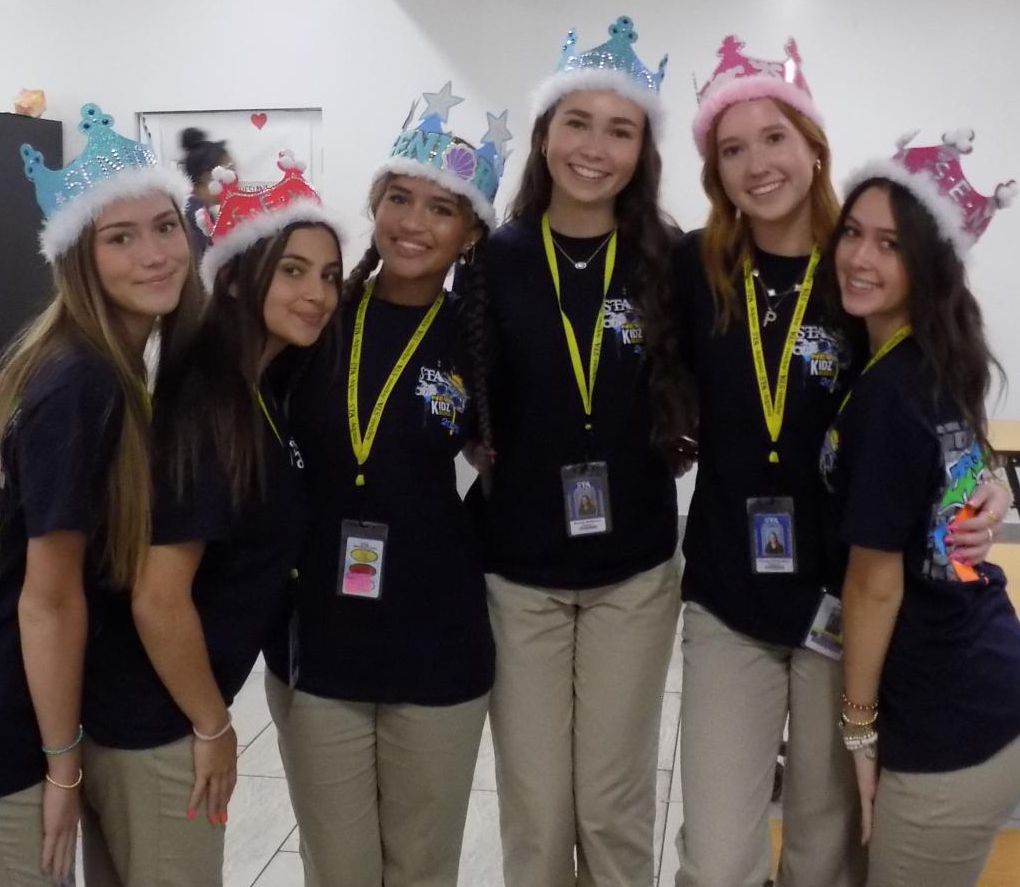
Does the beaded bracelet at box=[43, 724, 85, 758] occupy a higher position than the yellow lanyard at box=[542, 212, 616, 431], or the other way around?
the yellow lanyard at box=[542, 212, 616, 431]

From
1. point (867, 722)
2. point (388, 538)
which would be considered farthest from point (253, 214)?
point (867, 722)

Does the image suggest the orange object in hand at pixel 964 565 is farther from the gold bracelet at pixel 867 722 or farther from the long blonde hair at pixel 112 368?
the long blonde hair at pixel 112 368

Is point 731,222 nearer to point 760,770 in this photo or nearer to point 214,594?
point 760,770

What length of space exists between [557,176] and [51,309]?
103 centimetres

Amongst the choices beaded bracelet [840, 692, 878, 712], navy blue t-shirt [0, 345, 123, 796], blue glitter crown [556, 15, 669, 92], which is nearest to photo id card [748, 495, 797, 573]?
beaded bracelet [840, 692, 878, 712]

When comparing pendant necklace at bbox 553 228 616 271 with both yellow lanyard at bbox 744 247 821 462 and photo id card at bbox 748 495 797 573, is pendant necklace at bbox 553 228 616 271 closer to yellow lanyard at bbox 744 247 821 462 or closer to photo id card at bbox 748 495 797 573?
yellow lanyard at bbox 744 247 821 462

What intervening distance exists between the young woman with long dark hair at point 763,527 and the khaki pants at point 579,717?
0.43ft

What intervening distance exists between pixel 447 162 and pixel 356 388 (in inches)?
20.6

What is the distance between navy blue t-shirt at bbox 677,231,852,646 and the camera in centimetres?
184

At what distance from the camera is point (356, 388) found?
184 centimetres

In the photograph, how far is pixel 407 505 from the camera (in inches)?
72.2

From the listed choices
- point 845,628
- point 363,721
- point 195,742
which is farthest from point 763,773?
point 195,742

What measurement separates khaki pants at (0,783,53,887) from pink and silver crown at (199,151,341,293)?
2.97ft

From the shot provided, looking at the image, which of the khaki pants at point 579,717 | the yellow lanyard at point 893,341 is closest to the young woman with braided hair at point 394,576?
the khaki pants at point 579,717
